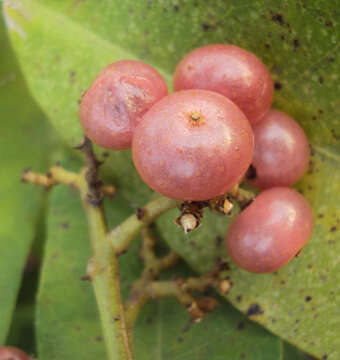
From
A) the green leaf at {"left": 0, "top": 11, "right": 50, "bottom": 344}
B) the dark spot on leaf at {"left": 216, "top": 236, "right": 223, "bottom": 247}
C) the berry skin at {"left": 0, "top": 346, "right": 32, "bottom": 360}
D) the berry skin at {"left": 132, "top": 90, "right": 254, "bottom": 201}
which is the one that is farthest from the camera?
the green leaf at {"left": 0, "top": 11, "right": 50, "bottom": 344}

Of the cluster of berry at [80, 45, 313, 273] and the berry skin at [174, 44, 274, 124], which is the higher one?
the berry skin at [174, 44, 274, 124]

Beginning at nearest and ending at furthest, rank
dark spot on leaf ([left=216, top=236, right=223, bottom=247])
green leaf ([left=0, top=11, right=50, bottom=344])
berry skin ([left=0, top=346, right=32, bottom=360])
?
berry skin ([left=0, top=346, right=32, bottom=360])
dark spot on leaf ([left=216, top=236, right=223, bottom=247])
green leaf ([left=0, top=11, right=50, bottom=344])

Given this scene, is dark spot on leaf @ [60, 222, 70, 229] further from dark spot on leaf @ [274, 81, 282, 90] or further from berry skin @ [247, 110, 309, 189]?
dark spot on leaf @ [274, 81, 282, 90]

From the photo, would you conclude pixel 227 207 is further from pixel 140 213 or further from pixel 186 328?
pixel 186 328

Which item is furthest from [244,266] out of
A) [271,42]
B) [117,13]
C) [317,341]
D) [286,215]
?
[117,13]

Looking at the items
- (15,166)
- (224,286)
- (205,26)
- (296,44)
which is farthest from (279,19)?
(15,166)

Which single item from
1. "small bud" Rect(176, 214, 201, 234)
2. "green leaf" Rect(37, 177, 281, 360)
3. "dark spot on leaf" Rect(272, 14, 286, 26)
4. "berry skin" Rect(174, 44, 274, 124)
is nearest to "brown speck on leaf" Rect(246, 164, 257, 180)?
"berry skin" Rect(174, 44, 274, 124)

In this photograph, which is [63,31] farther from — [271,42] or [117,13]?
[271,42]
